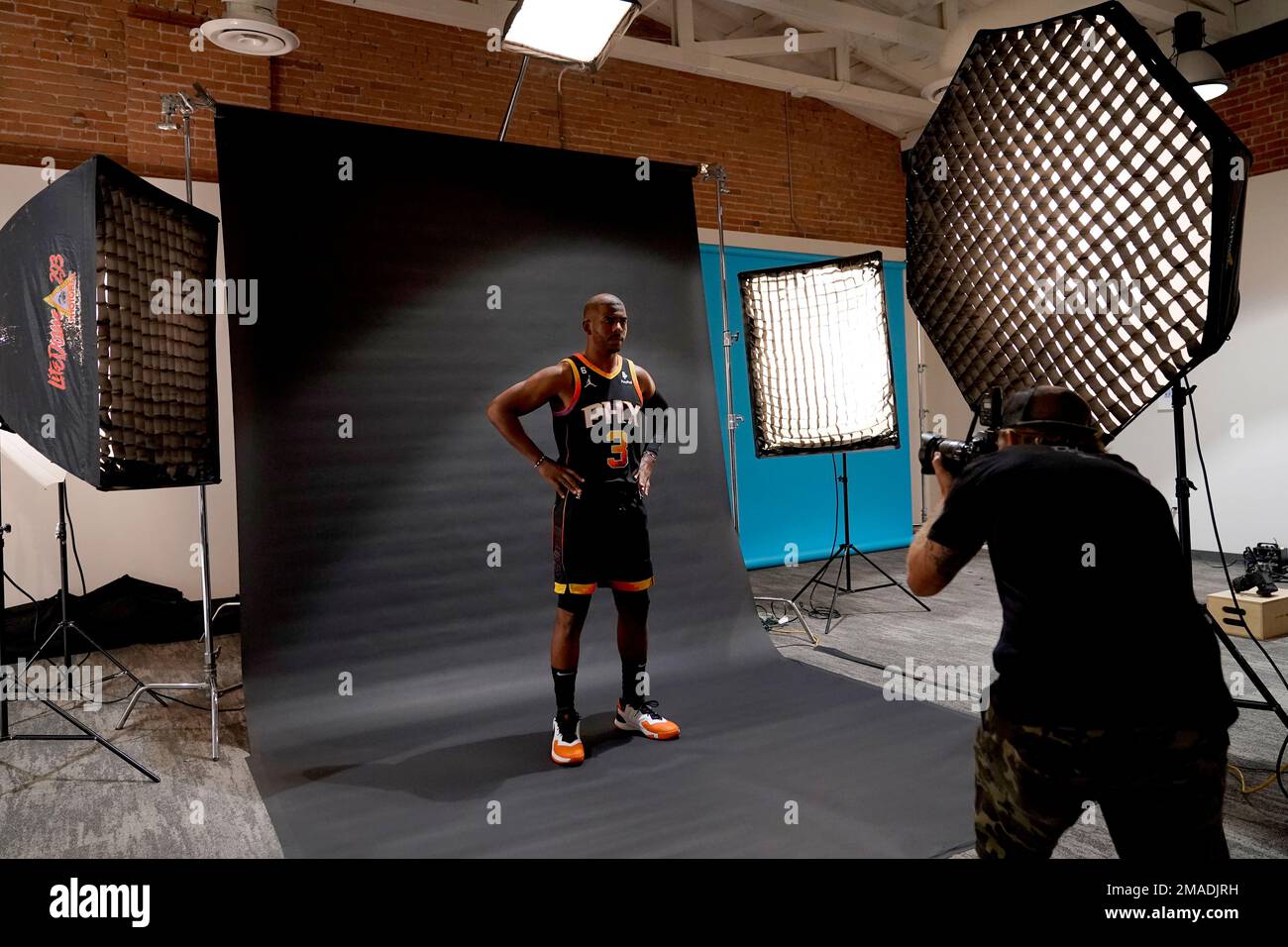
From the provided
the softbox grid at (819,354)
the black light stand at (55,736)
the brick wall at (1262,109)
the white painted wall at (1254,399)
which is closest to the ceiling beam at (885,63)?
the brick wall at (1262,109)

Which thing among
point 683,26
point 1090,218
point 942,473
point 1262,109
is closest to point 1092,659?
point 942,473

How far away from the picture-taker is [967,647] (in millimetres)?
3863

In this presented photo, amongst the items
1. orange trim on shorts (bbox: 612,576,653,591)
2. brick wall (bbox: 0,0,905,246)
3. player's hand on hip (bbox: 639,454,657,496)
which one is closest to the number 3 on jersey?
player's hand on hip (bbox: 639,454,657,496)

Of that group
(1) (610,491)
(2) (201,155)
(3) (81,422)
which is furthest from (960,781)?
(2) (201,155)

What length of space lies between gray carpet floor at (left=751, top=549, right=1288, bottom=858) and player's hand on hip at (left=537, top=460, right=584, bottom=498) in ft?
4.65

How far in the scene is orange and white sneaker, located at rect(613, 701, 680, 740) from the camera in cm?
279

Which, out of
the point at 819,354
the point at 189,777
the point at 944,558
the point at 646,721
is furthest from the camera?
the point at 819,354

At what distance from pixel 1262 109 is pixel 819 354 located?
3.96m

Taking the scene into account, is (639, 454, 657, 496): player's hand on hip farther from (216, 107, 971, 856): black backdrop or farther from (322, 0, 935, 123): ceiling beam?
(322, 0, 935, 123): ceiling beam

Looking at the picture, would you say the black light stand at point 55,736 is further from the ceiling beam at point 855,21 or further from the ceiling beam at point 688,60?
the ceiling beam at point 855,21

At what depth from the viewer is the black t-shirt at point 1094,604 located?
41.8 inches

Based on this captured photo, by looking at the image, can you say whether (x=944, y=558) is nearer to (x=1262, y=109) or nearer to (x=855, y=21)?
(x=855, y=21)

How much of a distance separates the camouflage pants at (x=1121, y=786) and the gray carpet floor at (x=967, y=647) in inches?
3.4

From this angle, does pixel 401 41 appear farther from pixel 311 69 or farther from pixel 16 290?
pixel 16 290
